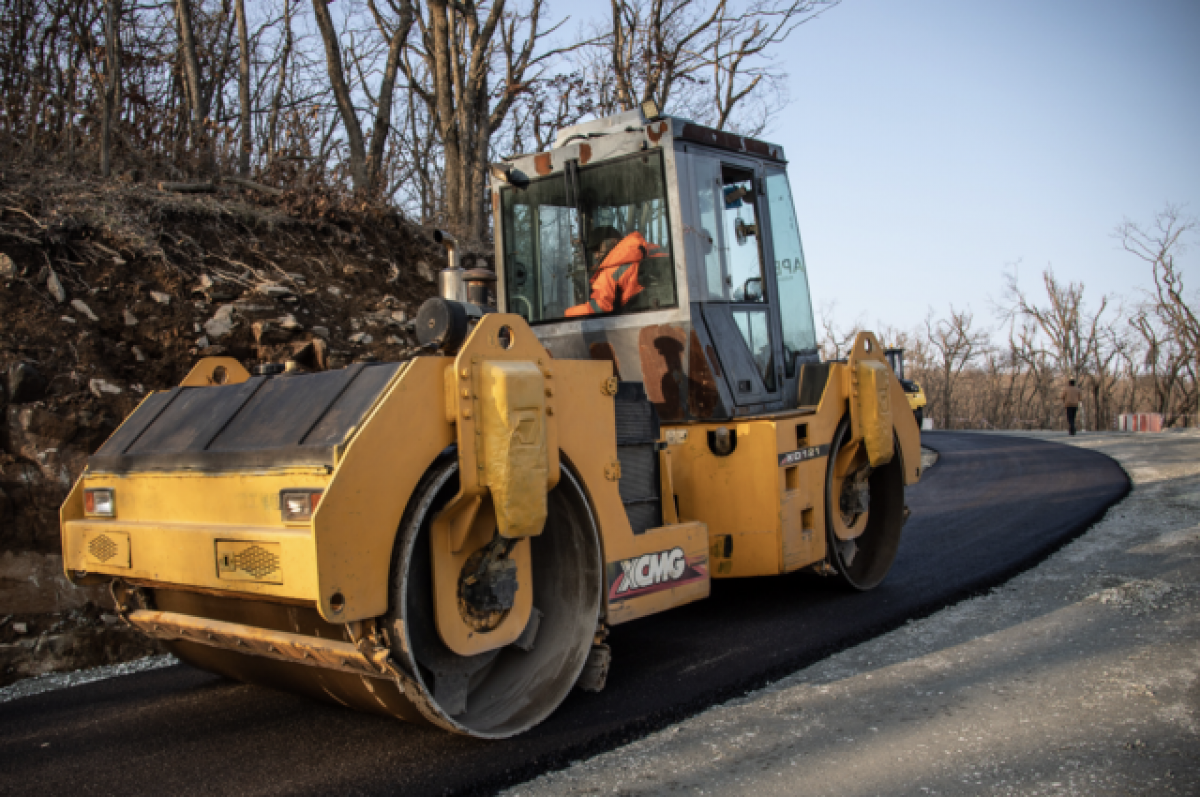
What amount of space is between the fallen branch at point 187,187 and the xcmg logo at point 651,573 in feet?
24.4

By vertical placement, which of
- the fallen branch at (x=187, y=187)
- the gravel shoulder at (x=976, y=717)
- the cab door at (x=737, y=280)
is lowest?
the gravel shoulder at (x=976, y=717)

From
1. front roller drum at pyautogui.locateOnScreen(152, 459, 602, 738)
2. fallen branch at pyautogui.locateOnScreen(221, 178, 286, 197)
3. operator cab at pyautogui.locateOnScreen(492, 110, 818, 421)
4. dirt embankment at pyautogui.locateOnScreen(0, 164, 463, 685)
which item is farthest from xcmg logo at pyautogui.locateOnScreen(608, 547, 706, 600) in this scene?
fallen branch at pyautogui.locateOnScreen(221, 178, 286, 197)

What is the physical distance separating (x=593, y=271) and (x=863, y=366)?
1903 mm

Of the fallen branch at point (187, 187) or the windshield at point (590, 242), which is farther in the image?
the fallen branch at point (187, 187)

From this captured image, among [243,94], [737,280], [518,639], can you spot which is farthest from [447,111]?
[518,639]

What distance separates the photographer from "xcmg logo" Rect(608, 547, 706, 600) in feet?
13.2

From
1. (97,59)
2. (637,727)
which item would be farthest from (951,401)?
(637,727)

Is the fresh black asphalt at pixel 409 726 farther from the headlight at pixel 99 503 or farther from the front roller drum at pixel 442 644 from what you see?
the headlight at pixel 99 503

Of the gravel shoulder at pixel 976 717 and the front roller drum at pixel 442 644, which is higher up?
the front roller drum at pixel 442 644

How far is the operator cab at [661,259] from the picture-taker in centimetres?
525

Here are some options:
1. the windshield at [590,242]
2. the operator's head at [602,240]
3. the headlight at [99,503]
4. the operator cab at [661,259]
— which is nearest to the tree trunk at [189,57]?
the windshield at [590,242]

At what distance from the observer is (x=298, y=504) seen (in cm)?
301

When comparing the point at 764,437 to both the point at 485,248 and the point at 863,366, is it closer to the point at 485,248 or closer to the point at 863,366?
the point at 863,366

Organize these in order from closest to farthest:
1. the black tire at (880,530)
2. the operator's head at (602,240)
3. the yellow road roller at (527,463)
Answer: the yellow road roller at (527,463)
the operator's head at (602,240)
the black tire at (880,530)
